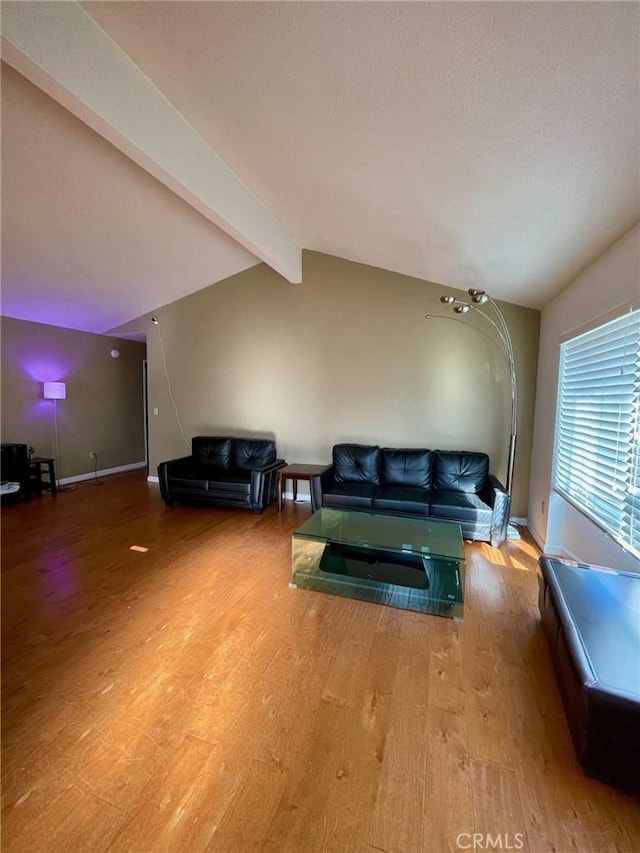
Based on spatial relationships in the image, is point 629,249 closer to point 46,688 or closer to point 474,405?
point 474,405

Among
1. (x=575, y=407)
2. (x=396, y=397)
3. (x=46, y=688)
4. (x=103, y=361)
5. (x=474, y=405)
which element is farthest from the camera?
(x=103, y=361)

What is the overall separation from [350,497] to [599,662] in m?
2.50

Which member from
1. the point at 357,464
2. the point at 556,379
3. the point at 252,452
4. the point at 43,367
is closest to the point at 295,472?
the point at 357,464

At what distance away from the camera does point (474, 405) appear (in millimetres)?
→ 4211

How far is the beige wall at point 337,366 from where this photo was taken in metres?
4.17

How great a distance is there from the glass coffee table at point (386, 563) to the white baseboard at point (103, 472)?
4797mm

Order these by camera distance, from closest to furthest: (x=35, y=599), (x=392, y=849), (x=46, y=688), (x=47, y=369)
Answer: (x=392, y=849) → (x=46, y=688) → (x=35, y=599) → (x=47, y=369)

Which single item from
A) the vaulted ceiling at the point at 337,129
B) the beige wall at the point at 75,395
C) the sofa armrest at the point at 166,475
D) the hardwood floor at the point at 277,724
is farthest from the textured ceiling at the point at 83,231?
the hardwood floor at the point at 277,724

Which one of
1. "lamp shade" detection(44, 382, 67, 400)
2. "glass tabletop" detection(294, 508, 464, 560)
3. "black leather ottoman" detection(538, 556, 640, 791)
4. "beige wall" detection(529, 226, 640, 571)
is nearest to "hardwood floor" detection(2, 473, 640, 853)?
"black leather ottoman" detection(538, 556, 640, 791)

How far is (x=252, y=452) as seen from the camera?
4.92 m

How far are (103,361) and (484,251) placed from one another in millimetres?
6143

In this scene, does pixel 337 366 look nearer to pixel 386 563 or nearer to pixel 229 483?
pixel 229 483

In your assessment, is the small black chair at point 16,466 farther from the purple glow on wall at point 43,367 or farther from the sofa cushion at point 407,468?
the sofa cushion at point 407,468

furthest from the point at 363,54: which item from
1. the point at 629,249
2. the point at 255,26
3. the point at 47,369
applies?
the point at 47,369
